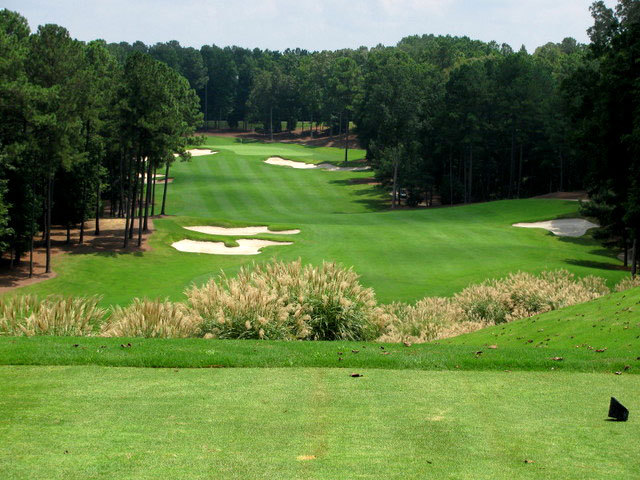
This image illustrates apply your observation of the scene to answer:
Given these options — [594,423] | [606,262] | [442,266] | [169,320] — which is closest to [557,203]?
[606,262]

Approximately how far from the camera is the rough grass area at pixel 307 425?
6.02 metres

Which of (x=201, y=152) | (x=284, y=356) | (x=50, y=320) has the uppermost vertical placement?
(x=201, y=152)

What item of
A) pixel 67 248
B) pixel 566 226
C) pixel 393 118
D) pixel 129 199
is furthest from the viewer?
pixel 393 118

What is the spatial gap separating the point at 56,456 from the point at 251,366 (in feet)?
14.5

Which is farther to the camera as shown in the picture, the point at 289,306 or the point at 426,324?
the point at 426,324

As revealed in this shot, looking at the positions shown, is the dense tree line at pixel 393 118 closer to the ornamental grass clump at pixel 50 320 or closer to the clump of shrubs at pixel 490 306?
the clump of shrubs at pixel 490 306

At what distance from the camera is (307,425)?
7.26 m

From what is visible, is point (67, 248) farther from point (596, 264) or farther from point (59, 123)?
point (596, 264)

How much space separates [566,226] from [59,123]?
36.3 meters

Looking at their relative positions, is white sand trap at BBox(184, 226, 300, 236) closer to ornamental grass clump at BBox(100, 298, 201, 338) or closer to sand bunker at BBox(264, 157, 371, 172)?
ornamental grass clump at BBox(100, 298, 201, 338)

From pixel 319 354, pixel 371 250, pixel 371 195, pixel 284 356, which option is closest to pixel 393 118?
pixel 371 195

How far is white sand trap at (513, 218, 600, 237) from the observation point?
49616mm

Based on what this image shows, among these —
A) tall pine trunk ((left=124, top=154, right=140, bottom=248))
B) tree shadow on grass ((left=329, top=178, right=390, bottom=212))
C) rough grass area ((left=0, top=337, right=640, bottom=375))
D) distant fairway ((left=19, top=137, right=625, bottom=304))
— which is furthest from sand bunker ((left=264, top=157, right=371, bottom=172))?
rough grass area ((left=0, top=337, right=640, bottom=375))

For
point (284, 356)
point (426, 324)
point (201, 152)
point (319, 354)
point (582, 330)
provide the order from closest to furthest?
point (284, 356)
point (319, 354)
point (582, 330)
point (426, 324)
point (201, 152)
